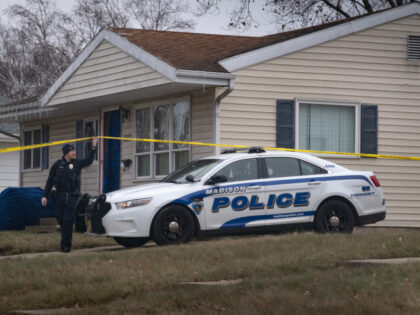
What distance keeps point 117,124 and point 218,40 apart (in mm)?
3123

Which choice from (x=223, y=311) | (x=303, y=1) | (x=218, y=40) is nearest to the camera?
(x=223, y=311)

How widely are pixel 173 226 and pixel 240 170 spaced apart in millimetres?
1508

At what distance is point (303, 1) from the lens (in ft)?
96.7

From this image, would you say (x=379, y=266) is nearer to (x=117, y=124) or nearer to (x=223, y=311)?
(x=223, y=311)

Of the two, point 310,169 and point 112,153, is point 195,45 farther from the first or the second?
point 310,169

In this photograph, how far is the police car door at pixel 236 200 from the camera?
520 inches

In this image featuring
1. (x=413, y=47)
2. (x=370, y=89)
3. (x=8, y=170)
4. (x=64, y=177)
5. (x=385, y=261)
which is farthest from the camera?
(x=8, y=170)

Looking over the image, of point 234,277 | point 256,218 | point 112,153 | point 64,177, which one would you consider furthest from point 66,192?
point 112,153

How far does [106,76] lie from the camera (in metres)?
18.5

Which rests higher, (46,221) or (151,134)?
(151,134)

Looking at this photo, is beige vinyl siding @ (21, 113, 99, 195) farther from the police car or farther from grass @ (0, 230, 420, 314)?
grass @ (0, 230, 420, 314)

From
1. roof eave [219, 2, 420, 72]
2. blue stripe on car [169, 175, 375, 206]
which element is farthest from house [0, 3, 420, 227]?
blue stripe on car [169, 175, 375, 206]

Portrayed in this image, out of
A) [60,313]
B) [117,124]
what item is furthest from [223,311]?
[117,124]

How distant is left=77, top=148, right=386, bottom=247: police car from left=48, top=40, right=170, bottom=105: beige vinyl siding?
3473 millimetres
